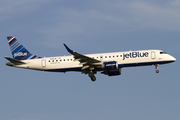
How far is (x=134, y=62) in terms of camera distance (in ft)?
174

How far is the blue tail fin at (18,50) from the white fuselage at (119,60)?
298 cm

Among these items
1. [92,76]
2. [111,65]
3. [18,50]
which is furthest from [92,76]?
[18,50]

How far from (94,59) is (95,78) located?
4.12 meters

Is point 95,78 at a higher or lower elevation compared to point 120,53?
lower

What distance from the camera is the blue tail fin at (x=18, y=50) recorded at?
58.4 meters

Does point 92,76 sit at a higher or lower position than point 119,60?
lower

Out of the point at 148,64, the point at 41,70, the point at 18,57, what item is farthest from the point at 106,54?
the point at 18,57

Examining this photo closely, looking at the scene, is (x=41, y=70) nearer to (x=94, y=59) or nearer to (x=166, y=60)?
(x=94, y=59)

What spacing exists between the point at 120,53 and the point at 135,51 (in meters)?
2.48

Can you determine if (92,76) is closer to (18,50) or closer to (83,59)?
(83,59)

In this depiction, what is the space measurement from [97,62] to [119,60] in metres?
3.56

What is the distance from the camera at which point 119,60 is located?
174 feet

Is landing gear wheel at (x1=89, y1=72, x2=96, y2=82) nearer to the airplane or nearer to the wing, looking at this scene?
the airplane

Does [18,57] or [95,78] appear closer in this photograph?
[95,78]
